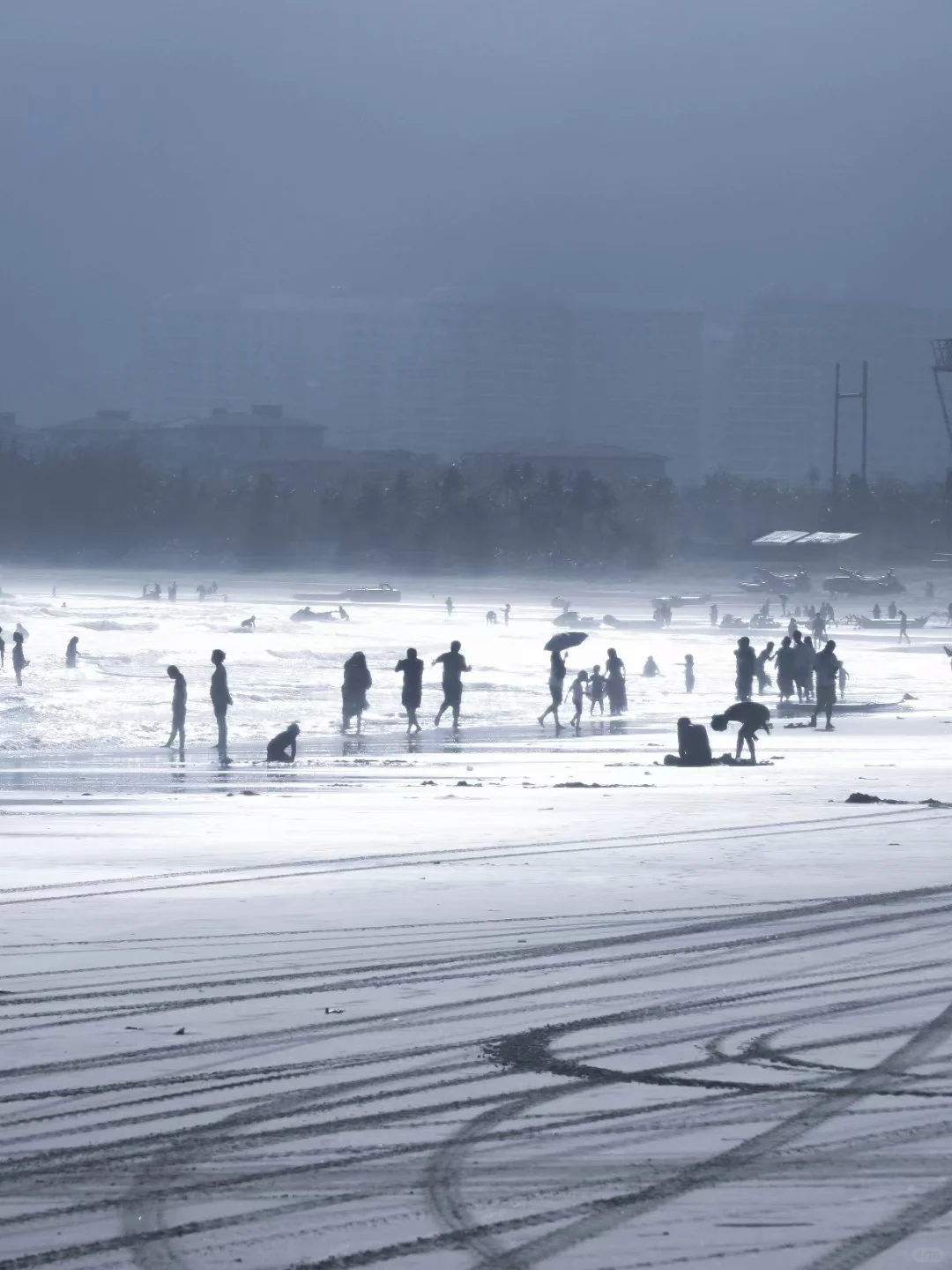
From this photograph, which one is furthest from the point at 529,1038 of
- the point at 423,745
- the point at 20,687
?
the point at 20,687

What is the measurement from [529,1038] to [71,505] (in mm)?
145330

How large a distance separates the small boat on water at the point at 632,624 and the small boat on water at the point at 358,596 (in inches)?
759

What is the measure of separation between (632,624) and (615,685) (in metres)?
43.9

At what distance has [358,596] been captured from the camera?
95438 mm

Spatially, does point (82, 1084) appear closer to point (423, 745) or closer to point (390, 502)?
point (423, 745)

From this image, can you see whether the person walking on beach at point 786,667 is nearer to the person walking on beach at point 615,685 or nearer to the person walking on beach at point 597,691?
the person walking on beach at point 615,685

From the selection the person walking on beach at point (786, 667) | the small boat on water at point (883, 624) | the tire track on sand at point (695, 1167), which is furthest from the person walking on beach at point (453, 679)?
the small boat on water at point (883, 624)

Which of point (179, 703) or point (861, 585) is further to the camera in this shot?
point (861, 585)

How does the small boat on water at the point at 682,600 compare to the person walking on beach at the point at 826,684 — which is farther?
the small boat on water at the point at 682,600

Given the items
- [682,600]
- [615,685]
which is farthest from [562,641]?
[682,600]

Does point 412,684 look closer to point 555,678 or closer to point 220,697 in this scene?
point 555,678

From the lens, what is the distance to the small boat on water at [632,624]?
7000 cm

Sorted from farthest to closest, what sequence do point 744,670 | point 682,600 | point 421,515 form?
point 421,515
point 682,600
point 744,670

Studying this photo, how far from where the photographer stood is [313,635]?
58844 mm
